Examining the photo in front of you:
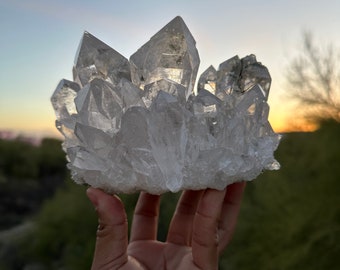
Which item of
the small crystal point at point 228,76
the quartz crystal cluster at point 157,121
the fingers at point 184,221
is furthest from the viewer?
the fingers at point 184,221

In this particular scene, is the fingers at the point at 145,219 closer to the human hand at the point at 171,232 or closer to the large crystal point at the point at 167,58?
the human hand at the point at 171,232

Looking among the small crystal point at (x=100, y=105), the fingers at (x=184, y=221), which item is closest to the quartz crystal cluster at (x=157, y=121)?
the small crystal point at (x=100, y=105)

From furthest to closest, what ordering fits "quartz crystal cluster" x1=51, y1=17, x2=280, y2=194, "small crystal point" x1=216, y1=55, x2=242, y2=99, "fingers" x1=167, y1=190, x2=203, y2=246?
1. "fingers" x1=167, y1=190, x2=203, y2=246
2. "small crystal point" x1=216, y1=55, x2=242, y2=99
3. "quartz crystal cluster" x1=51, y1=17, x2=280, y2=194

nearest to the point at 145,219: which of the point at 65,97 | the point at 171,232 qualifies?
the point at 171,232

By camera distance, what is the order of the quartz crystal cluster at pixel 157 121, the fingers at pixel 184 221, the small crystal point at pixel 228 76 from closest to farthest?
the quartz crystal cluster at pixel 157 121, the small crystal point at pixel 228 76, the fingers at pixel 184 221

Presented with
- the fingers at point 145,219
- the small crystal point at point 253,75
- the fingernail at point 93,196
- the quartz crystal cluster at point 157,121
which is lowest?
the fingers at point 145,219

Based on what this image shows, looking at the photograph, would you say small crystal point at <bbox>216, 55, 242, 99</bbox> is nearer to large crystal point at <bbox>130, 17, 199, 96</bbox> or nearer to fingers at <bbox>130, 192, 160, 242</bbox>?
large crystal point at <bbox>130, 17, 199, 96</bbox>

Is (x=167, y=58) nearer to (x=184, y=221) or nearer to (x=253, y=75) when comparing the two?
(x=253, y=75)

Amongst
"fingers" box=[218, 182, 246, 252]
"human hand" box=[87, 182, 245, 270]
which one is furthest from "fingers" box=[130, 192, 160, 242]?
"fingers" box=[218, 182, 246, 252]
